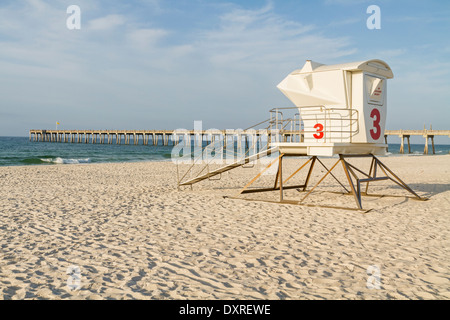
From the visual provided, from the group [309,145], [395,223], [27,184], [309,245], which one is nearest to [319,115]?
[309,145]

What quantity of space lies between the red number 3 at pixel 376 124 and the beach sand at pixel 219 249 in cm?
183

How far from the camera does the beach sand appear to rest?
13.4ft

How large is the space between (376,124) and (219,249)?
6.07m

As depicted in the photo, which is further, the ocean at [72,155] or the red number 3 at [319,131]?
the ocean at [72,155]

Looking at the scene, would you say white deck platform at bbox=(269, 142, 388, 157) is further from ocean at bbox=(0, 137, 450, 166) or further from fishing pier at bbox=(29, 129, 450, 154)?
ocean at bbox=(0, 137, 450, 166)

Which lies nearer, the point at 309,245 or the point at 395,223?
the point at 309,245

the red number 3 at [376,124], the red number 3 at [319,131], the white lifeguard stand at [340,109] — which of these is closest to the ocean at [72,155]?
the white lifeguard stand at [340,109]

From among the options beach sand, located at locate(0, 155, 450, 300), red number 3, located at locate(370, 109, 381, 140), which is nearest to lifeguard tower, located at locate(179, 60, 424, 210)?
red number 3, located at locate(370, 109, 381, 140)

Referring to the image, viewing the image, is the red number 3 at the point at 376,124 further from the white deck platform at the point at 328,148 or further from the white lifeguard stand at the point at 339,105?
the white deck platform at the point at 328,148

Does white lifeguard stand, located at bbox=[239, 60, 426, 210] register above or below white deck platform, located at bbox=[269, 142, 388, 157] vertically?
above

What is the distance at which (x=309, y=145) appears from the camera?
902 centimetres

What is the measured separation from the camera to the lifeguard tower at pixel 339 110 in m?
8.91
